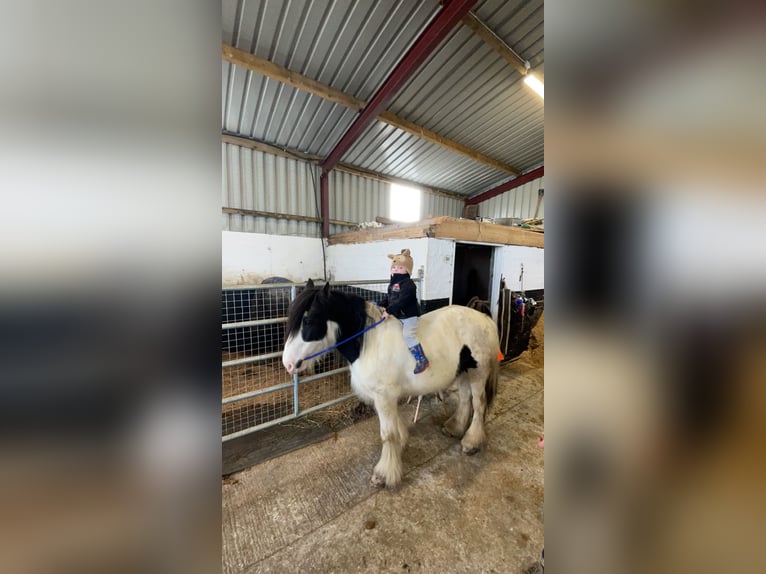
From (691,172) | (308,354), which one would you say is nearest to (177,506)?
(691,172)

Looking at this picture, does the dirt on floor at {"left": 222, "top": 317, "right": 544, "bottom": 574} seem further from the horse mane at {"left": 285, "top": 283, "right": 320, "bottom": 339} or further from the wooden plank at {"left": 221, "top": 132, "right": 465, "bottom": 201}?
the wooden plank at {"left": 221, "top": 132, "right": 465, "bottom": 201}

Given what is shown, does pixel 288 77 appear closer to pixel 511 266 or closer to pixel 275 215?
pixel 275 215

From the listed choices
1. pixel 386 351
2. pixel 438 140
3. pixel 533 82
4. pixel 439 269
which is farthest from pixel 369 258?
pixel 533 82

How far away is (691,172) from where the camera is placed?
0.78 ft

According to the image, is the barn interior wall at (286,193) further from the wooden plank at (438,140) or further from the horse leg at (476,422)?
the horse leg at (476,422)

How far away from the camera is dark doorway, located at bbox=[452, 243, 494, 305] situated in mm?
3943

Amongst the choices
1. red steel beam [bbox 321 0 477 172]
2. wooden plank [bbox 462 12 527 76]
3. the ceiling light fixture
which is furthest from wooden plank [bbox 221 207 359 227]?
A: the ceiling light fixture

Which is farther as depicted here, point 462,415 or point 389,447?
point 462,415

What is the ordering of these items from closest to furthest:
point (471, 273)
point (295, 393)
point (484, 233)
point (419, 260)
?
point (295, 393) → point (419, 260) → point (484, 233) → point (471, 273)

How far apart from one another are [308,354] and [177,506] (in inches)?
56.8

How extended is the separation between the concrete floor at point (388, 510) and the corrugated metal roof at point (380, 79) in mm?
4428

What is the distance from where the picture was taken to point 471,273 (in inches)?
159

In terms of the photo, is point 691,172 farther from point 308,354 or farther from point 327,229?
point 327,229

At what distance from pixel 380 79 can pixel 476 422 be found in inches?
180
